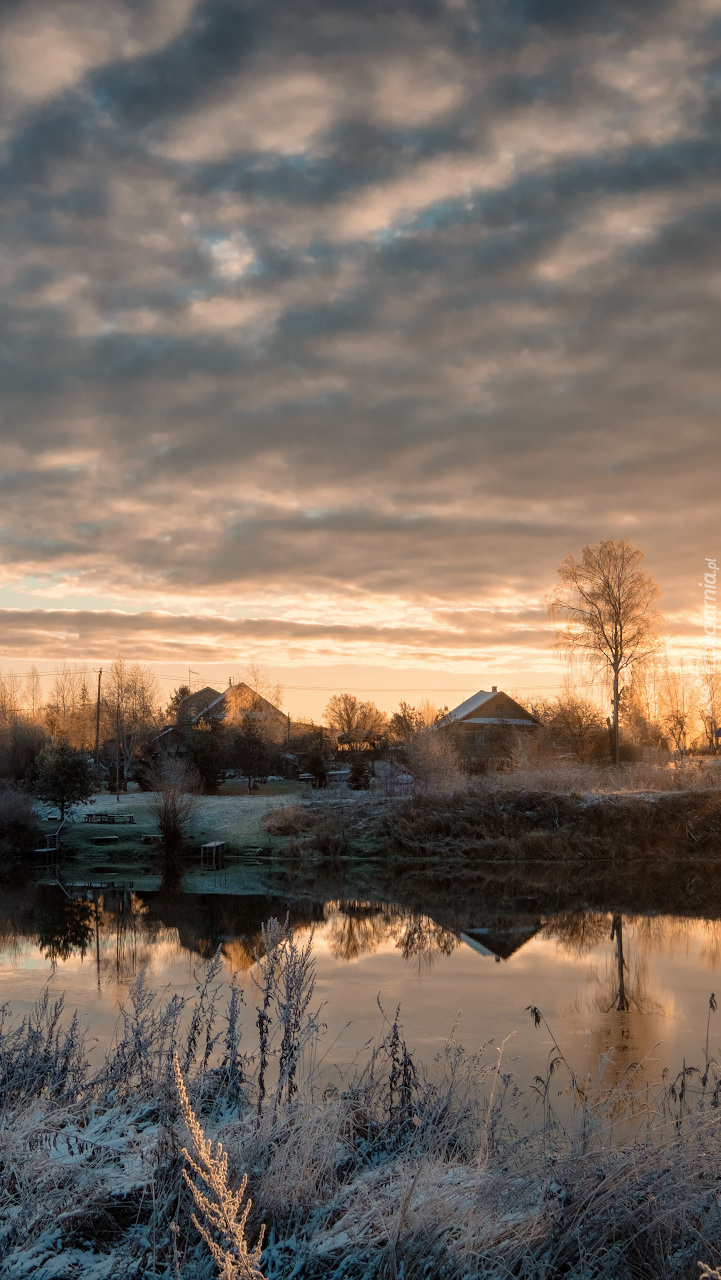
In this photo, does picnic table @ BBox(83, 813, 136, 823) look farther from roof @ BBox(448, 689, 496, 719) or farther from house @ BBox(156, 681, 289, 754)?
roof @ BBox(448, 689, 496, 719)

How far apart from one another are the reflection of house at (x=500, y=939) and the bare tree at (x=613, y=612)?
2539 cm

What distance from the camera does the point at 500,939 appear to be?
17656 mm

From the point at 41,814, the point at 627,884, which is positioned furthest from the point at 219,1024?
the point at 41,814

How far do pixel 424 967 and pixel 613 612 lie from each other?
1224 inches

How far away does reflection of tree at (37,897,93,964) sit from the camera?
1719 cm

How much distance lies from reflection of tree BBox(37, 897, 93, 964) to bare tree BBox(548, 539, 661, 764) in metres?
27.0

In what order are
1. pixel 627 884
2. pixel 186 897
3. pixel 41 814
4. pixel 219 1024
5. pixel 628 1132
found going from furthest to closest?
1. pixel 41 814
2. pixel 627 884
3. pixel 186 897
4. pixel 219 1024
5. pixel 628 1132

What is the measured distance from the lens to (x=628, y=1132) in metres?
7.01

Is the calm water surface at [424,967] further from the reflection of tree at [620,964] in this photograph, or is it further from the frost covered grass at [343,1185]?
the frost covered grass at [343,1185]

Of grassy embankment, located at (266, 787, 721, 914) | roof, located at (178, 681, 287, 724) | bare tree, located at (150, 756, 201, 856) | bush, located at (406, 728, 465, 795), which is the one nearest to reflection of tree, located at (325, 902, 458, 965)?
grassy embankment, located at (266, 787, 721, 914)

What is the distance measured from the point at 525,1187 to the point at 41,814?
114 feet

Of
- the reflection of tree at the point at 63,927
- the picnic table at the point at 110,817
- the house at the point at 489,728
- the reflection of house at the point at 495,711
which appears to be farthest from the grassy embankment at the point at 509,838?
the reflection of house at the point at 495,711

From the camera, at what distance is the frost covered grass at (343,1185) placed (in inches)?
187

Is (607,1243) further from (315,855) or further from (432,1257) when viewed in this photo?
(315,855)
